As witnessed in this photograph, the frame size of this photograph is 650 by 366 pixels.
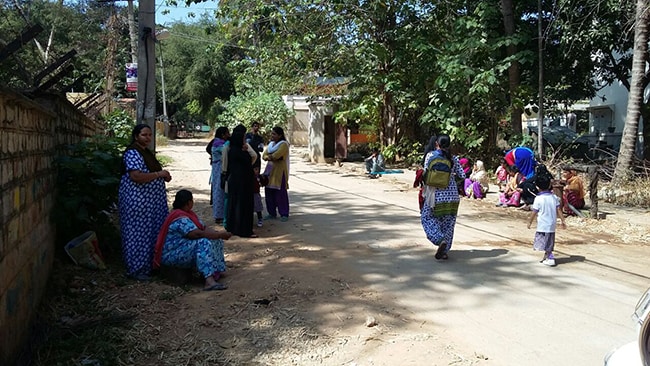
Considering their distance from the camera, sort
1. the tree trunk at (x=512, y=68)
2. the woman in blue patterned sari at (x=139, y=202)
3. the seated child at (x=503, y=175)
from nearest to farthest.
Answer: the woman in blue patterned sari at (x=139, y=202) → the seated child at (x=503, y=175) → the tree trunk at (x=512, y=68)

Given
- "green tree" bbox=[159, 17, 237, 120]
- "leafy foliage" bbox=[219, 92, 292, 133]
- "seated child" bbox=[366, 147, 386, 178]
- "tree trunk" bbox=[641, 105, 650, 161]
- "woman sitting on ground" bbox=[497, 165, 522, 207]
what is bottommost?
"woman sitting on ground" bbox=[497, 165, 522, 207]

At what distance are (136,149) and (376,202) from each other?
6855mm

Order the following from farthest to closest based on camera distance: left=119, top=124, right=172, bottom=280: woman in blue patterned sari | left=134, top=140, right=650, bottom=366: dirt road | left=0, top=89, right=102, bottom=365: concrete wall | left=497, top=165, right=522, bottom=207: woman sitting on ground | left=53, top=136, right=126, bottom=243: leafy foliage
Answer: left=497, top=165, right=522, bottom=207: woman sitting on ground < left=53, top=136, right=126, bottom=243: leafy foliage < left=119, top=124, right=172, bottom=280: woman in blue patterned sari < left=134, top=140, right=650, bottom=366: dirt road < left=0, top=89, right=102, bottom=365: concrete wall

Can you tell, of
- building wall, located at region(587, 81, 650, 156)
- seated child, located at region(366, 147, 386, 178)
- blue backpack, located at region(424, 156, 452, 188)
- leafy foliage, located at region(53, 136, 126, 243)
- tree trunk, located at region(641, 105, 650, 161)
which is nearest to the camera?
leafy foliage, located at region(53, 136, 126, 243)

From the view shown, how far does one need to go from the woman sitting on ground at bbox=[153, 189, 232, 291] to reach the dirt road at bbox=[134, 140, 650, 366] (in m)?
0.23

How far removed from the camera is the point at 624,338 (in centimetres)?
422

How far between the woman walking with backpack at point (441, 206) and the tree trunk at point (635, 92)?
23.6 ft

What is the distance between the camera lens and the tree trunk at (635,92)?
1144 centimetres

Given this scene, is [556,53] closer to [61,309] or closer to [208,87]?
[61,309]

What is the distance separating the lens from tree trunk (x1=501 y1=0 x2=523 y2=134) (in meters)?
14.4

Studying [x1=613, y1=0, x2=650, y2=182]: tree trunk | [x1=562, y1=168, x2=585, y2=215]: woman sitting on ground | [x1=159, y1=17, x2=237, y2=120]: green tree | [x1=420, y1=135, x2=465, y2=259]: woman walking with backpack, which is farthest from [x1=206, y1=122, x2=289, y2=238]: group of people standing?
[x1=159, y1=17, x2=237, y2=120]: green tree

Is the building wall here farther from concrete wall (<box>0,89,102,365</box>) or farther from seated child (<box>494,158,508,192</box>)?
concrete wall (<box>0,89,102,365</box>)

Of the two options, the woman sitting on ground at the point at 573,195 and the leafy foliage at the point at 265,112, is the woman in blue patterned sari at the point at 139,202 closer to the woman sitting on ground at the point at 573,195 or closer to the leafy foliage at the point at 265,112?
the woman sitting on ground at the point at 573,195

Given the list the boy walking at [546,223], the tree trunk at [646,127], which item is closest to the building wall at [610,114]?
the tree trunk at [646,127]
